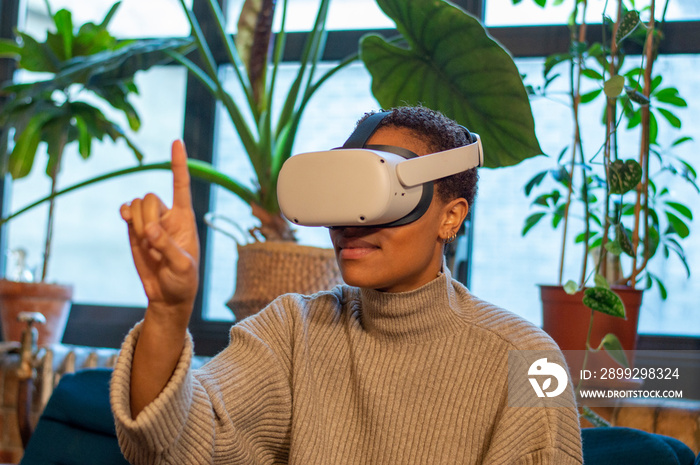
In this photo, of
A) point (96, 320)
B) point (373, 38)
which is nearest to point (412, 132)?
point (373, 38)

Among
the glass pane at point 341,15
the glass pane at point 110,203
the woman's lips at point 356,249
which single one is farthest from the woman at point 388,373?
the glass pane at point 110,203

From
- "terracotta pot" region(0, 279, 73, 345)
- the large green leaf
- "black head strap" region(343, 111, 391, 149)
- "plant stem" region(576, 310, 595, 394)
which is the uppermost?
"black head strap" region(343, 111, 391, 149)

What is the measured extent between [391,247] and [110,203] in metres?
1.86

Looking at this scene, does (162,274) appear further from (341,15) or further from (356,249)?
(341,15)

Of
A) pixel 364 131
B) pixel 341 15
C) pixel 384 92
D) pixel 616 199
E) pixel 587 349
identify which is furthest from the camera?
pixel 341 15

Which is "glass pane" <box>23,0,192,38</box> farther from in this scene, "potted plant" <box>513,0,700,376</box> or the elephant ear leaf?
"potted plant" <box>513,0,700,376</box>

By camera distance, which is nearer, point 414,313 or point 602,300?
point 414,313

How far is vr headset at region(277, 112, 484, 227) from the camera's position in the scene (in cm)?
83

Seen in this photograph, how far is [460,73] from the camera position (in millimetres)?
1514

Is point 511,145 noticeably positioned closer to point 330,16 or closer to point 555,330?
point 555,330

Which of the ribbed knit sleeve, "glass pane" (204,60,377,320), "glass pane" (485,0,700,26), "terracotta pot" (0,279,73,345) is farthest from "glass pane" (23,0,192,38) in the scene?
the ribbed knit sleeve

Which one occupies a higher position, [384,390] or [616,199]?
[616,199]

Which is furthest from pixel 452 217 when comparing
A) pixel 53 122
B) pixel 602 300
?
pixel 53 122

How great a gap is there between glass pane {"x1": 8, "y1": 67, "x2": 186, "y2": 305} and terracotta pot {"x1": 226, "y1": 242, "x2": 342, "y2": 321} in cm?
87
